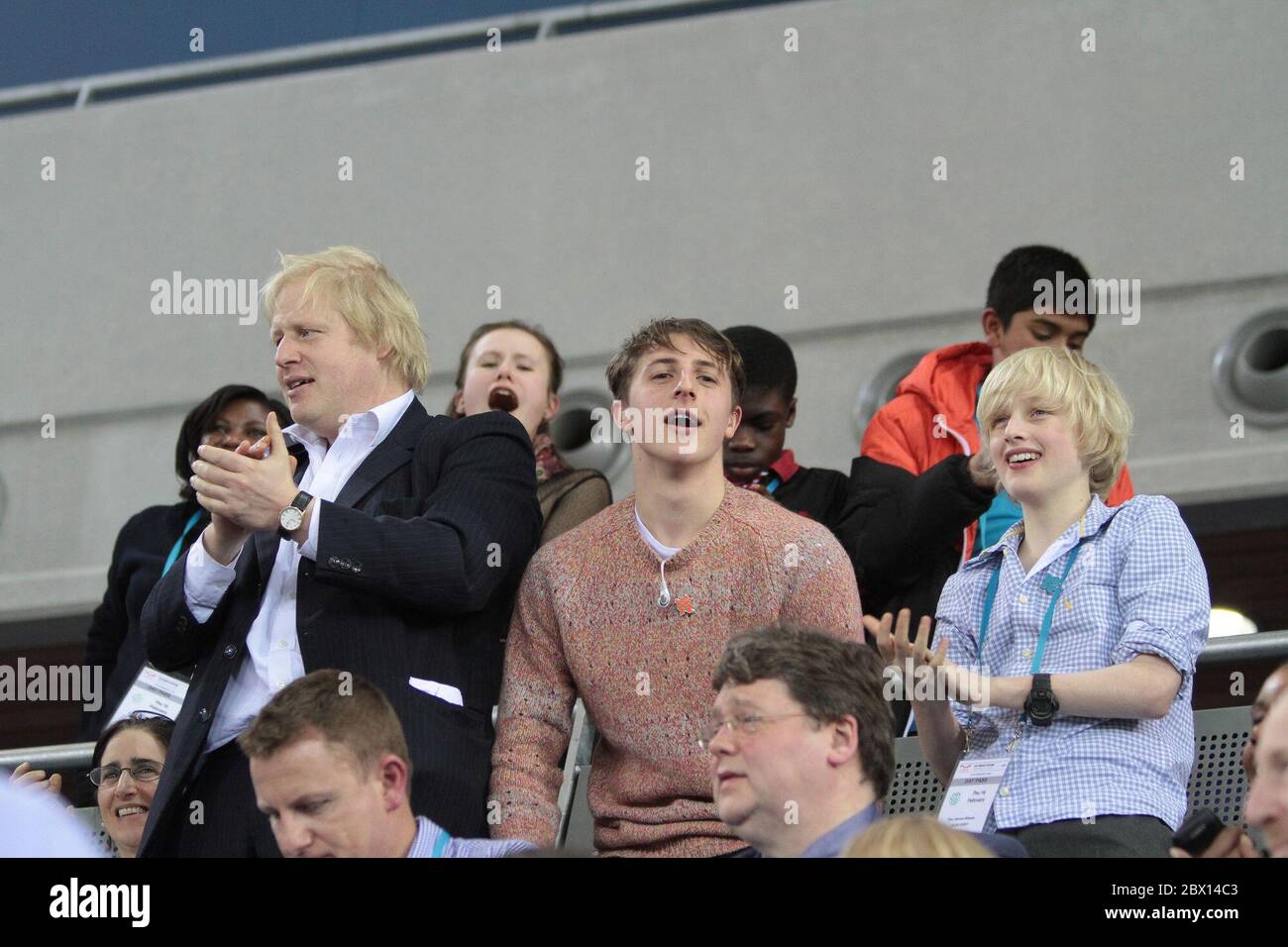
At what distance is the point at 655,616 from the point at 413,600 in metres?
0.47

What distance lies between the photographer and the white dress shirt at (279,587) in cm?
292

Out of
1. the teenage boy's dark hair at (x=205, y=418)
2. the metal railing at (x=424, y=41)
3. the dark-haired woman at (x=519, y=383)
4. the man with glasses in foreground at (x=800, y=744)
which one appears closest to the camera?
the man with glasses in foreground at (x=800, y=744)

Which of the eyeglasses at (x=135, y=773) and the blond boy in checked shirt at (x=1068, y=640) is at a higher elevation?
the blond boy in checked shirt at (x=1068, y=640)

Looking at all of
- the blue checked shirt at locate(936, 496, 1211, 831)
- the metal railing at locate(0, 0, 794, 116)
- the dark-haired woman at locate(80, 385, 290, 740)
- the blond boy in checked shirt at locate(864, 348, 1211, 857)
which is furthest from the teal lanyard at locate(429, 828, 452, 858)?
the metal railing at locate(0, 0, 794, 116)

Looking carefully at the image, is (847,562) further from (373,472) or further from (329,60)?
(329,60)

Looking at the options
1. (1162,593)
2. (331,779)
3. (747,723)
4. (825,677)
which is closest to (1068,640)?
(1162,593)

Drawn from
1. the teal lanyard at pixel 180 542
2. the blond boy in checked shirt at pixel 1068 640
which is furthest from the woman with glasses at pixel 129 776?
the blond boy in checked shirt at pixel 1068 640

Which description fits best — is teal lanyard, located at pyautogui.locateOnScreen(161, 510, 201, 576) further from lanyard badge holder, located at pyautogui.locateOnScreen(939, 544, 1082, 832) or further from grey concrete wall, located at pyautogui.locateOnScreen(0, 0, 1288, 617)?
grey concrete wall, located at pyautogui.locateOnScreen(0, 0, 1288, 617)

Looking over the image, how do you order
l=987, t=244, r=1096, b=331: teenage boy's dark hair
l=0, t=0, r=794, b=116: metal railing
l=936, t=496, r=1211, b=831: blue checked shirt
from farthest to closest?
1. l=0, t=0, r=794, b=116: metal railing
2. l=987, t=244, r=1096, b=331: teenage boy's dark hair
3. l=936, t=496, r=1211, b=831: blue checked shirt

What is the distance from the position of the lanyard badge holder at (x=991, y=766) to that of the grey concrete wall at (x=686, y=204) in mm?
3411

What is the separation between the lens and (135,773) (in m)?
3.71

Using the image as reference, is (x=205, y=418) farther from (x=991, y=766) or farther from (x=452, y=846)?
(x=991, y=766)

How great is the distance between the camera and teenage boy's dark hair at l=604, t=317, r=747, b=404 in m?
3.31

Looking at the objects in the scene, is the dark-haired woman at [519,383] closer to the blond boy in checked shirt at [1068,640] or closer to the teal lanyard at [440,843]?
the blond boy in checked shirt at [1068,640]
